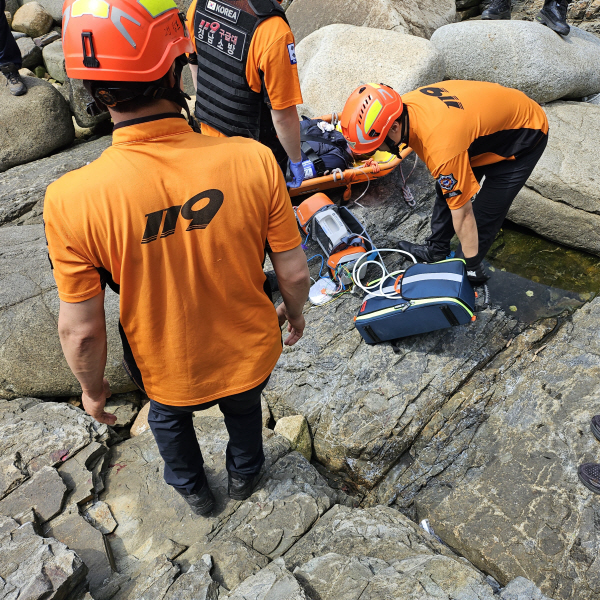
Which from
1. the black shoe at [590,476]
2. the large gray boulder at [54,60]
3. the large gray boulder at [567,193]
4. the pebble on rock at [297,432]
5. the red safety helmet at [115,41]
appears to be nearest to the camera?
the red safety helmet at [115,41]

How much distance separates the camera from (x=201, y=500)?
2.34 m

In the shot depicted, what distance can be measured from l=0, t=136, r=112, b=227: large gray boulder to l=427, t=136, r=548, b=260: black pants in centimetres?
436

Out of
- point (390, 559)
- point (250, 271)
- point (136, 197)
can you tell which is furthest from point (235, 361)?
point (390, 559)

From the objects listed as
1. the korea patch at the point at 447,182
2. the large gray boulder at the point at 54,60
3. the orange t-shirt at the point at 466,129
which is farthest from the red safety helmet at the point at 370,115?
the large gray boulder at the point at 54,60

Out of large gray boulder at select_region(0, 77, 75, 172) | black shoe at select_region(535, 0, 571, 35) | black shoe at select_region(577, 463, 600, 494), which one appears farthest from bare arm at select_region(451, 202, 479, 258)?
large gray boulder at select_region(0, 77, 75, 172)

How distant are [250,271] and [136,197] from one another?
504 millimetres

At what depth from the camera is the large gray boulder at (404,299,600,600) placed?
239 cm

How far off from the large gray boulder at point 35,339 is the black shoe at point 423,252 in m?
2.61

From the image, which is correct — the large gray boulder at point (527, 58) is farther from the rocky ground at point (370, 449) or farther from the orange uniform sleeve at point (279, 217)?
the orange uniform sleeve at point (279, 217)

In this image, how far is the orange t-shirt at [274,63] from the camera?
2838 millimetres

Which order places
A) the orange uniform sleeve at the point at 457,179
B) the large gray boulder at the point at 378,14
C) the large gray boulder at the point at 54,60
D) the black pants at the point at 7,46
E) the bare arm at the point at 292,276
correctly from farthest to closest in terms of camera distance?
the large gray boulder at the point at 54,60, the large gray boulder at the point at 378,14, the black pants at the point at 7,46, the orange uniform sleeve at the point at 457,179, the bare arm at the point at 292,276

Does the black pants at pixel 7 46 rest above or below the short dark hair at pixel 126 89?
below

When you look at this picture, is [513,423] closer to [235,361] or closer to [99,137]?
[235,361]

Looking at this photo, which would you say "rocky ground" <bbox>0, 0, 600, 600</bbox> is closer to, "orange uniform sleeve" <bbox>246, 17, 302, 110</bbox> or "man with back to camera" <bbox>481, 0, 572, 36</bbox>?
"man with back to camera" <bbox>481, 0, 572, 36</bbox>
